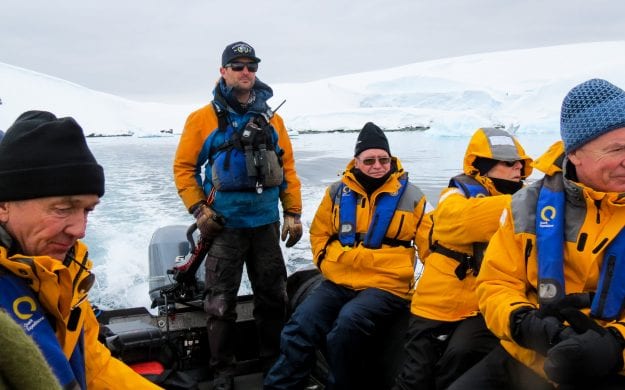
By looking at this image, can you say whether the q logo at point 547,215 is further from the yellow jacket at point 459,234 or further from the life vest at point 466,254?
the life vest at point 466,254

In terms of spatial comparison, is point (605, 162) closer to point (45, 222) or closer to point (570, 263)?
point (570, 263)

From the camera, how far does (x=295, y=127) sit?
2012 inches

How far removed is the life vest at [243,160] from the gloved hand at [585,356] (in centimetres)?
175

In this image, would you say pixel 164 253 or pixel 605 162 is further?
pixel 164 253

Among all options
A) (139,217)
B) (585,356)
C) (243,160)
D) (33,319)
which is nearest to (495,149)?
(585,356)

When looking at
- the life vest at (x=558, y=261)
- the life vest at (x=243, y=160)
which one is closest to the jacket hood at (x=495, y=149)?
the life vest at (x=558, y=261)

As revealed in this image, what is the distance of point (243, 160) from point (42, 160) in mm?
1659

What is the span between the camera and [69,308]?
3.89 feet

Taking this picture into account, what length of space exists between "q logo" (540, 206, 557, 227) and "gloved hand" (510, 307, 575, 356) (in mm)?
263

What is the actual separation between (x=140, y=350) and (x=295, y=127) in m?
48.9

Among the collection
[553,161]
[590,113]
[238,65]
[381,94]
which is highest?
[381,94]

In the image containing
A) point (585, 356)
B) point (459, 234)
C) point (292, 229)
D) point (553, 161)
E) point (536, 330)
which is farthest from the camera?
point (292, 229)

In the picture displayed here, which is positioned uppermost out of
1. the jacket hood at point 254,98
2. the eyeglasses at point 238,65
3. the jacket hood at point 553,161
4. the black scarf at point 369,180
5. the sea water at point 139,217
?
the eyeglasses at point 238,65

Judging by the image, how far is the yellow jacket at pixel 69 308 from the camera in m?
1.08
